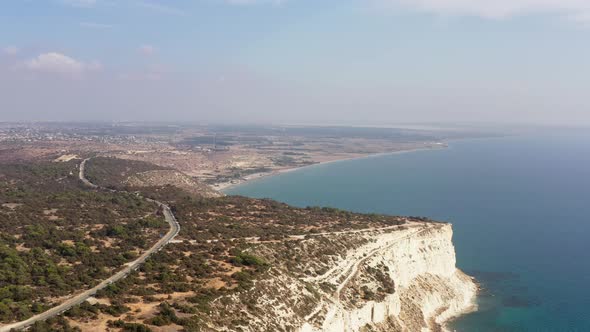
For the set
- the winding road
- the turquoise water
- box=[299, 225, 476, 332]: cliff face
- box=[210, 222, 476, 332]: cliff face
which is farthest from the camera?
the turquoise water

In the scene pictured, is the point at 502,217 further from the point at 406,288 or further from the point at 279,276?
the point at 279,276

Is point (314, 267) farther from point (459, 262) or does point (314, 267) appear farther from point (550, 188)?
point (550, 188)

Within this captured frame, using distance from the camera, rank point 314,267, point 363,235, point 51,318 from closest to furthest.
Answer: point 51,318
point 314,267
point 363,235

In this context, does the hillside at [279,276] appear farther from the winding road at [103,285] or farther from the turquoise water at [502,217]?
the turquoise water at [502,217]

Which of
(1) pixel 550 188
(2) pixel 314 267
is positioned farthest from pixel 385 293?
(1) pixel 550 188

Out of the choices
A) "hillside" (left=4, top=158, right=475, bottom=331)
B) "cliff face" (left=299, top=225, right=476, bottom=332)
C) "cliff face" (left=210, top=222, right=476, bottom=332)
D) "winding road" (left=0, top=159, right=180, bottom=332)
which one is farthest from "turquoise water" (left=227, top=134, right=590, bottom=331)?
"winding road" (left=0, top=159, right=180, bottom=332)

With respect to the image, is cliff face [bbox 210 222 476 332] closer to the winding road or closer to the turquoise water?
the turquoise water
